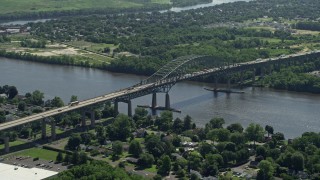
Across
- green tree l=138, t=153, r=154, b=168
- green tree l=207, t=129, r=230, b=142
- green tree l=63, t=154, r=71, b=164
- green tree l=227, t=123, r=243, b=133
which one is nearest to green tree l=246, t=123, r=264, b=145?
green tree l=207, t=129, r=230, b=142

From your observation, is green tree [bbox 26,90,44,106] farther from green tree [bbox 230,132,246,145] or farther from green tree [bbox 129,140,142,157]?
green tree [bbox 230,132,246,145]

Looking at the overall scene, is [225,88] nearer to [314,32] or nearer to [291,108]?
[291,108]

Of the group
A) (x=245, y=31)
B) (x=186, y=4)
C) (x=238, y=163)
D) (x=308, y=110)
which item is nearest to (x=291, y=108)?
(x=308, y=110)

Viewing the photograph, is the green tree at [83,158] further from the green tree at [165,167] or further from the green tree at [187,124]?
the green tree at [187,124]

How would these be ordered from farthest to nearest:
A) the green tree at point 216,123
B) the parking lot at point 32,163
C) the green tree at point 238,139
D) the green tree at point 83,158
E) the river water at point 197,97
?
the river water at point 197,97
the green tree at point 216,123
the green tree at point 238,139
the green tree at point 83,158
the parking lot at point 32,163

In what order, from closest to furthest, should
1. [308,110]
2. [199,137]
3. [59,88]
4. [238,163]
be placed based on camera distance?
[238,163], [199,137], [308,110], [59,88]

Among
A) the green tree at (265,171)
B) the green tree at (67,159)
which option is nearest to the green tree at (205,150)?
the green tree at (265,171)
